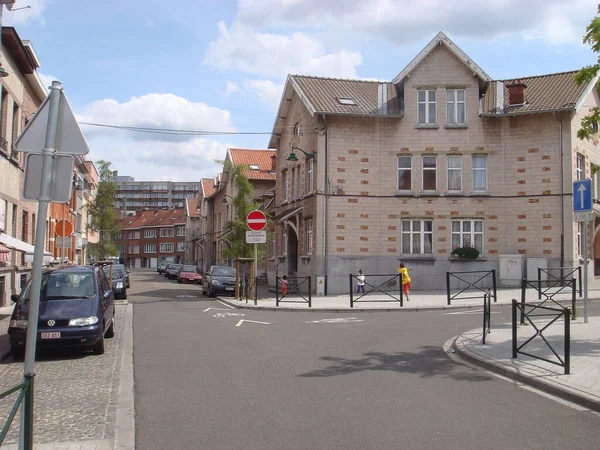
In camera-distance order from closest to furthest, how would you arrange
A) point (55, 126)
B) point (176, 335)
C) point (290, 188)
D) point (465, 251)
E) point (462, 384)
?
1. point (55, 126)
2. point (462, 384)
3. point (176, 335)
4. point (465, 251)
5. point (290, 188)

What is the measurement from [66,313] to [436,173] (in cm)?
2101

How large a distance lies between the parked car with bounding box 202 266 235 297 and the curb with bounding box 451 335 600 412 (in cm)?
1787

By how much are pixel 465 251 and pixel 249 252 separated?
10.3 meters

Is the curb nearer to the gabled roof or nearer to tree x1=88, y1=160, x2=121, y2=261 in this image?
the gabled roof

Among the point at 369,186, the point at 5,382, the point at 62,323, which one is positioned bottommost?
the point at 5,382

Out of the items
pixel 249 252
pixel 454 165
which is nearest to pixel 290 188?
pixel 249 252

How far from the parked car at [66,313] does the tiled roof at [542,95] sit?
21597 millimetres

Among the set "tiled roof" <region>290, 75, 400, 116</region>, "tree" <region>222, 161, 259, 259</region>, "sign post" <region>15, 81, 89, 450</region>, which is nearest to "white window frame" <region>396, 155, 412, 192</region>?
"tiled roof" <region>290, 75, 400, 116</region>

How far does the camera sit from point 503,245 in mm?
28094

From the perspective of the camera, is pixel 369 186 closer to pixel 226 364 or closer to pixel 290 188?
pixel 290 188

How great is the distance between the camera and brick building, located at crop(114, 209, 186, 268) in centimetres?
10469

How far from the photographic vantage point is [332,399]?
7.38 meters

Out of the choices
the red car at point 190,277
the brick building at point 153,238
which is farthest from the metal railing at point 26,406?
the brick building at point 153,238

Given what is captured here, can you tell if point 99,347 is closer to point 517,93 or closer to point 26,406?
point 26,406
